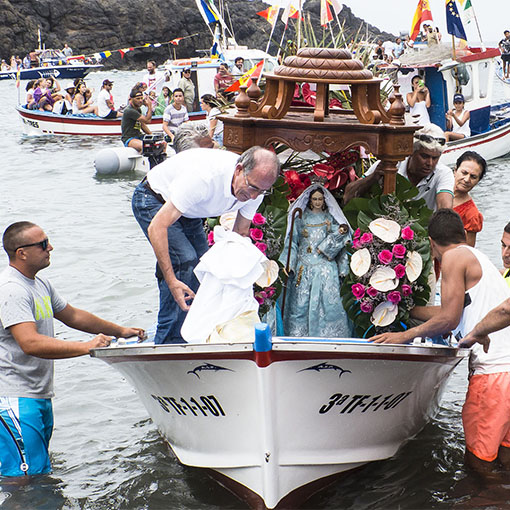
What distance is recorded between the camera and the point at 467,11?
56.1 feet

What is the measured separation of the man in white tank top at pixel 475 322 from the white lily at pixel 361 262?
1.53ft

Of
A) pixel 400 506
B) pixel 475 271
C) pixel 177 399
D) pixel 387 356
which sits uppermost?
pixel 475 271

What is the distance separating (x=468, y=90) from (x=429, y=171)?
41.6ft

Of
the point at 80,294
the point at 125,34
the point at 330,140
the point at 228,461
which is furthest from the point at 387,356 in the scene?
the point at 125,34

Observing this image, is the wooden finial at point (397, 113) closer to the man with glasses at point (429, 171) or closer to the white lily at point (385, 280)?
the man with glasses at point (429, 171)

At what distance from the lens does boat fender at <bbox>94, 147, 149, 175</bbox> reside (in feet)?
55.6

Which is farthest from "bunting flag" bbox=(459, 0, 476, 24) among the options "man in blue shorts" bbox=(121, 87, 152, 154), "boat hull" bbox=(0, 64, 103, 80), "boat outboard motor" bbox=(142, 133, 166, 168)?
"boat hull" bbox=(0, 64, 103, 80)

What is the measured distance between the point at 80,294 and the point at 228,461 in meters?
5.58

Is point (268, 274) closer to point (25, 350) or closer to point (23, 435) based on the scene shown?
point (25, 350)

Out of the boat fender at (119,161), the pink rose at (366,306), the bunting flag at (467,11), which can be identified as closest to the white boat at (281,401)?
the pink rose at (366,306)

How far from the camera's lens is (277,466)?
4.56 metres

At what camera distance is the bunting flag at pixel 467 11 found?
17.0 metres

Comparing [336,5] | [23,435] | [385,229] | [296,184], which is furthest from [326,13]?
[23,435]

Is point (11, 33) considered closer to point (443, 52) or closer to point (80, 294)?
point (443, 52)
